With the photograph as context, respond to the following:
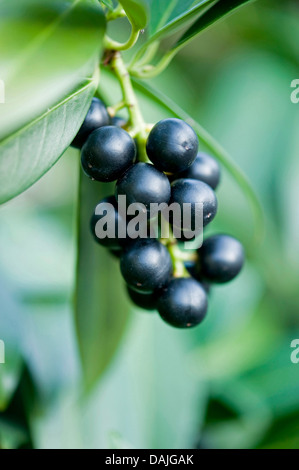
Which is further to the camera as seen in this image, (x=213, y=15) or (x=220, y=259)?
(x=220, y=259)

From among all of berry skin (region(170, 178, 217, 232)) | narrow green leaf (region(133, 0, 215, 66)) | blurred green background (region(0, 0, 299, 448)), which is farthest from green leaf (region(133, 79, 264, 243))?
blurred green background (region(0, 0, 299, 448))

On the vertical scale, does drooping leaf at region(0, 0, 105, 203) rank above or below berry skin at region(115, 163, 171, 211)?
above

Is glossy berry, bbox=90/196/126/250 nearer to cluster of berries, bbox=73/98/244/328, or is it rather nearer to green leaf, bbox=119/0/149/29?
cluster of berries, bbox=73/98/244/328

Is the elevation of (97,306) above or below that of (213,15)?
below

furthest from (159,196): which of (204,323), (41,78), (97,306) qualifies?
(204,323)

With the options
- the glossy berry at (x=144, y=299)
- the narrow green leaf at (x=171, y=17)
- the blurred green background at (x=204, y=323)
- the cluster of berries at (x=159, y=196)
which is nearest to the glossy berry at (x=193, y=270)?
the cluster of berries at (x=159, y=196)

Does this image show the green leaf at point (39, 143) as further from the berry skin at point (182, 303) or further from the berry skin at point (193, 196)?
the berry skin at point (182, 303)

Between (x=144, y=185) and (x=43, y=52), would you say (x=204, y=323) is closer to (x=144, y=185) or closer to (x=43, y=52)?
(x=144, y=185)
